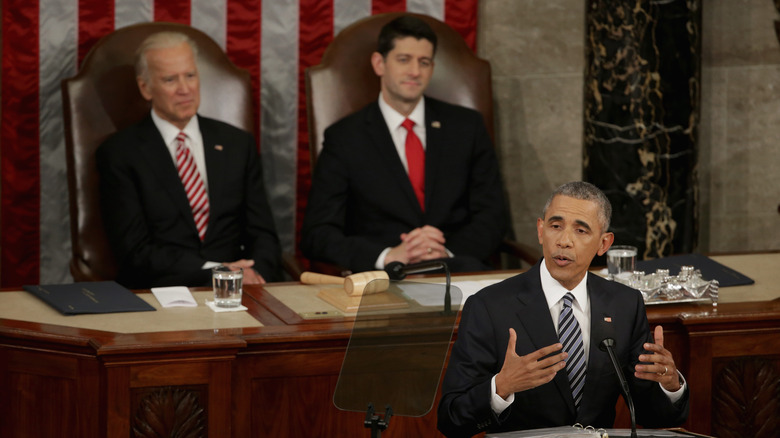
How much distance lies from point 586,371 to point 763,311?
3.49ft

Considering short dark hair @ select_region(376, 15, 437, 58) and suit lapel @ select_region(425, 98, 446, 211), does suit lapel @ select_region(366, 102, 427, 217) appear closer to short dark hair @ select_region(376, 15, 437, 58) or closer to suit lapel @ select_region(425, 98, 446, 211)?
suit lapel @ select_region(425, 98, 446, 211)

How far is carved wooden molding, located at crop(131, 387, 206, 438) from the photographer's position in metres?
2.90

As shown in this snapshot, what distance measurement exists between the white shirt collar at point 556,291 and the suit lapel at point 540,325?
21 millimetres

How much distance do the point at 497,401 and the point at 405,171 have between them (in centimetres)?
243

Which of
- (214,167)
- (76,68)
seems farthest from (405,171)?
(76,68)

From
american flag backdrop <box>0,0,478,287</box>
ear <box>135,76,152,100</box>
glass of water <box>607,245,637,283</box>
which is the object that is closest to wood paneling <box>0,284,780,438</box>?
glass of water <box>607,245,637,283</box>

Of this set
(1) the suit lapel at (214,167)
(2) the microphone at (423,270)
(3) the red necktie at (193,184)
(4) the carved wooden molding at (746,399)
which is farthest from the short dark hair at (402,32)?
(4) the carved wooden molding at (746,399)

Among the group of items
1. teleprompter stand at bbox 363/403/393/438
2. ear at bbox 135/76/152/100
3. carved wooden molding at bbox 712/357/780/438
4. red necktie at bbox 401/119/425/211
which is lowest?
carved wooden molding at bbox 712/357/780/438

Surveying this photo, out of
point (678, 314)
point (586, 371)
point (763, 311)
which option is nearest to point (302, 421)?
point (586, 371)

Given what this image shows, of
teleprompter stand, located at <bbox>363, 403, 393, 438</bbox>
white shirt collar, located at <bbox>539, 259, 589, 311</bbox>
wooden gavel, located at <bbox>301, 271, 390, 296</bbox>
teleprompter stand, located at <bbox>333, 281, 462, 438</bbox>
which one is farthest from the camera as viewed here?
wooden gavel, located at <bbox>301, 271, 390, 296</bbox>

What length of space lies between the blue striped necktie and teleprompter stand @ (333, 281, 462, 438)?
10.3 inches

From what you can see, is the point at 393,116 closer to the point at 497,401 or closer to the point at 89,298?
the point at 89,298

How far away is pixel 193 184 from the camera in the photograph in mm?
4594

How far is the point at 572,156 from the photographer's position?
5.61 metres
